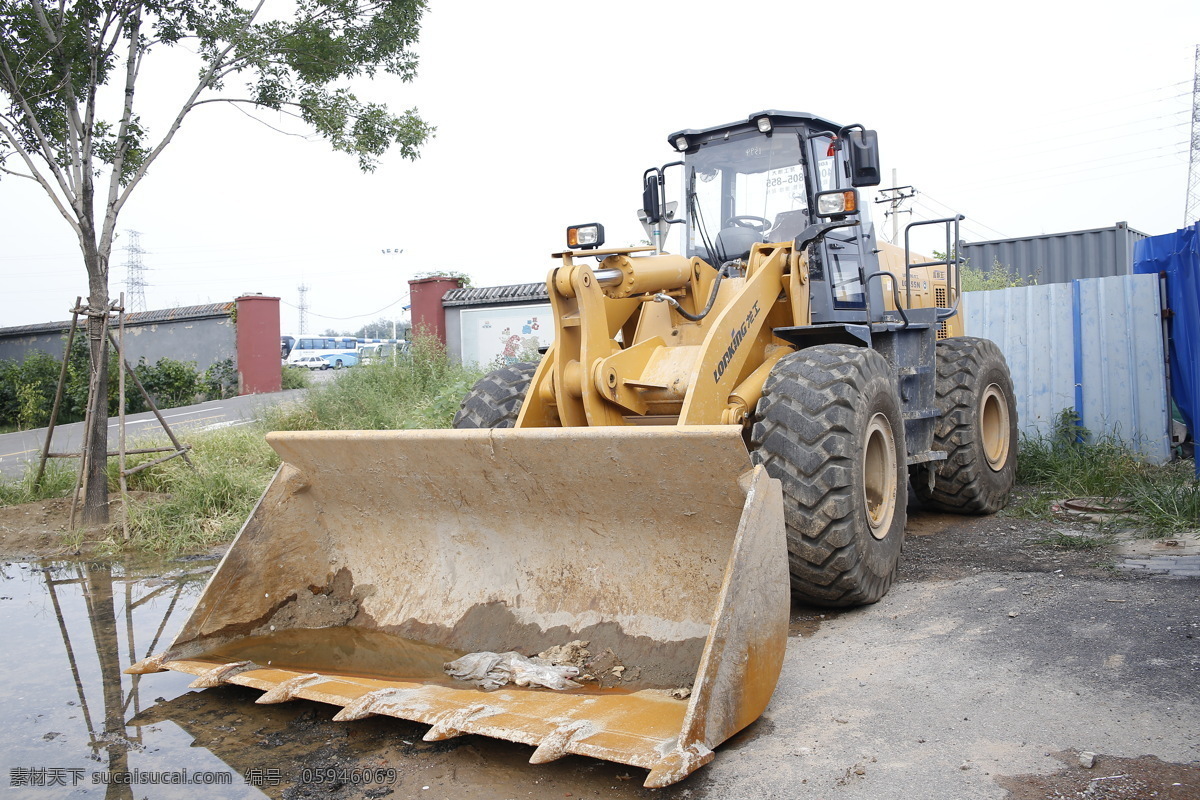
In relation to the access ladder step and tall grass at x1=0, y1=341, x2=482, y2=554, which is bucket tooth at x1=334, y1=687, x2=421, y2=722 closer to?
the access ladder step

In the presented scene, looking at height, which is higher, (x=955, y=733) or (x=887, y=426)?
(x=887, y=426)

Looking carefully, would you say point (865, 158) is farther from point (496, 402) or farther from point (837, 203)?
point (496, 402)

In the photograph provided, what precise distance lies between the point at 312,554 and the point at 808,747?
263 cm

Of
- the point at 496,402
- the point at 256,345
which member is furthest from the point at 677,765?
the point at 256,345

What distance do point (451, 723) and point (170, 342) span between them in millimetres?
24072

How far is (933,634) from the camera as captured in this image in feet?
13.4

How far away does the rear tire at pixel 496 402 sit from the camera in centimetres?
533

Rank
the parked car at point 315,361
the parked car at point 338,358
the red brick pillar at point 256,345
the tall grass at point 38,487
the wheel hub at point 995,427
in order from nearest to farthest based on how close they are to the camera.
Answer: the wheel hub at point 995,427
the tall grass at point 38,487
the red brick pillar at point 256,345
the parked car at point 315,361
the parked car at point 338,358

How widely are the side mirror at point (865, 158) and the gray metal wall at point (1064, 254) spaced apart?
13217 mm

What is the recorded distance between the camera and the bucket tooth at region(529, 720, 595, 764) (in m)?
2.77

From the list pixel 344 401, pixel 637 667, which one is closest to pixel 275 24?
pixel 344 401

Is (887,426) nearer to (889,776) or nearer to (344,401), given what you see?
(889,776)

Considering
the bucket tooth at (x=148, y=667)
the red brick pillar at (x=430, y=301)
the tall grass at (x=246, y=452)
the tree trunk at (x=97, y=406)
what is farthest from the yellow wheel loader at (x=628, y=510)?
the red brick pillar at (x=430, y=301)

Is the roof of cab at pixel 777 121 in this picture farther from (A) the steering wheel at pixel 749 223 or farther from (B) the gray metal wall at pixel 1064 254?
(B) the gray metal wall at pixel 1064 254
